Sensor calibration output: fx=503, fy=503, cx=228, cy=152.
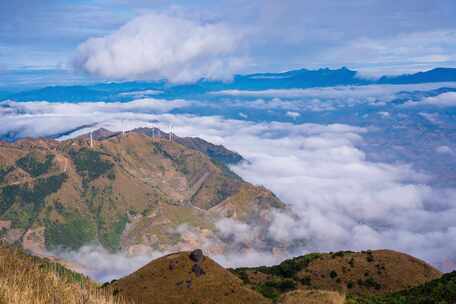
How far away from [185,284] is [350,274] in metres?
37.1

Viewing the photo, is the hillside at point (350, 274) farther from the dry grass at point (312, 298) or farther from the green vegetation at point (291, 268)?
the dry grass at point (312, 298)

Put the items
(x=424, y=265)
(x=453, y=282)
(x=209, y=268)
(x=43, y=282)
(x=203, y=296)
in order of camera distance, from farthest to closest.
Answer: (x=424, y=265) < (x=209, y=268) < (x=203, y=296) < (x=453, y=282) < (x=43, y=282)

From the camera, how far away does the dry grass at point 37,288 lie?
12734 mm

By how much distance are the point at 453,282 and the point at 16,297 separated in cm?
5524

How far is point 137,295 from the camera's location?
210 feet

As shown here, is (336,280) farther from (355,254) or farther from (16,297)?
(16,297)

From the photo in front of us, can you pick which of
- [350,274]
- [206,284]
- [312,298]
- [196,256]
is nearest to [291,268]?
[350,274]

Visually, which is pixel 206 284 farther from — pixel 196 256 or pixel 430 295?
pixel 430 295

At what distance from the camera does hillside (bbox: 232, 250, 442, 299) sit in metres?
84.2

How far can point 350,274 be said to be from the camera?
295ft

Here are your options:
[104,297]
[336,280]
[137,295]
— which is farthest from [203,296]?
[104,297]

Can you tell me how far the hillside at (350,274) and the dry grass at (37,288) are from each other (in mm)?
64943

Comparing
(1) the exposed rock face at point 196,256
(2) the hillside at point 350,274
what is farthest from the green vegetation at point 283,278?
(1) the exposed rock face at point 196,256

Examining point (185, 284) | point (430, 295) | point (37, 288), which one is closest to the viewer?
point (37, 288)
